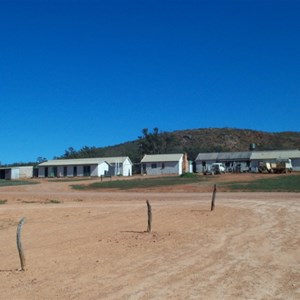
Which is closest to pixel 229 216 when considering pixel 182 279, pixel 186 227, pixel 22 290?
pixel 186 227

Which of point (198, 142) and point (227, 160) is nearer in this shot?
point (227, 160)

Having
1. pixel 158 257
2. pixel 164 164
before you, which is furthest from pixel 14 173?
pixel 158 257

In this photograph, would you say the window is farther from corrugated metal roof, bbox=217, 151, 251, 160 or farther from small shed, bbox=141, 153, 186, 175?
corrugated metal roof, bbox=217, 151, 251, 160

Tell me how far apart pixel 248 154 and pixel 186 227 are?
238 feet

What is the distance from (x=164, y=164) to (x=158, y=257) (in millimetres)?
75749

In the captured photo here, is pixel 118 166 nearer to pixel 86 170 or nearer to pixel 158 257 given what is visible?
pixel 86 170

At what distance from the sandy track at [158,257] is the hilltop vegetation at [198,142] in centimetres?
9381

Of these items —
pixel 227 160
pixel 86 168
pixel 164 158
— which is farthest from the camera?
pixel 227 160

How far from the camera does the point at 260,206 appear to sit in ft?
82.1

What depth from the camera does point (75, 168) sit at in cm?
8956

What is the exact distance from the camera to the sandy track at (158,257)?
9086mm

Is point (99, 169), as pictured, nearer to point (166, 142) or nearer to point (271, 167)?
point (271, 167)

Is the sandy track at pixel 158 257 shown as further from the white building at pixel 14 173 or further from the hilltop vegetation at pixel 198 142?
the hilltop vegetation at pixel 198 142

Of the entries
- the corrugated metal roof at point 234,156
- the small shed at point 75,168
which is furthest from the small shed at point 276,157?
the small shed at point 75,168
